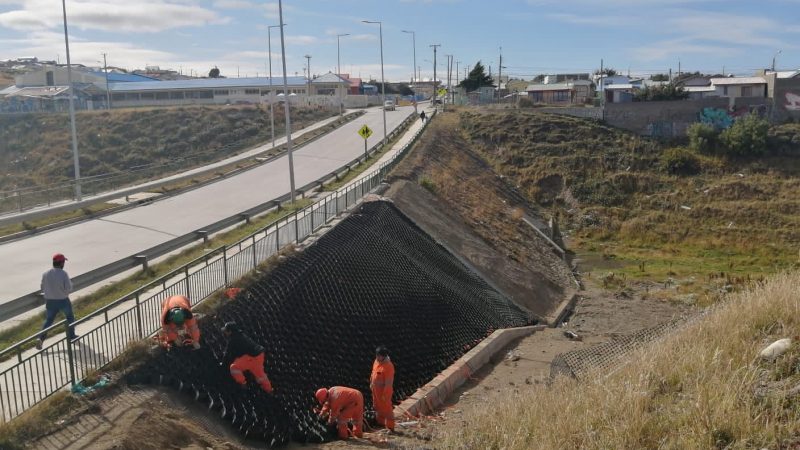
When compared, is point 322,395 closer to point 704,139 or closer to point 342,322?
point 342,322

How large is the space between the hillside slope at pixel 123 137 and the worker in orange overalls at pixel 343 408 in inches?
1452

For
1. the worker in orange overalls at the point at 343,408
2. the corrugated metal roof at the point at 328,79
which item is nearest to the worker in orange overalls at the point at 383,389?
the worker in orange overalls at the point at 343,408

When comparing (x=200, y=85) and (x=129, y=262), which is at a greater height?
(x=200, y=85)

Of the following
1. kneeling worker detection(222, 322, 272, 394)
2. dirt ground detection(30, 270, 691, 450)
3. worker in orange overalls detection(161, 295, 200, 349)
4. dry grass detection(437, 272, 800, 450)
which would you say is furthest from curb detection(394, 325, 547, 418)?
worker in orange overalls detection(161, 295, 200, 349)

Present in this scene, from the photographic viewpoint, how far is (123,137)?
5703 centimetres

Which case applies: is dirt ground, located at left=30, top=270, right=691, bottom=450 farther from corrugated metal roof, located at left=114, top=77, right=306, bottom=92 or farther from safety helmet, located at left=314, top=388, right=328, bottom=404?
corrugated metal roof, located at left=114, top=77, right=306, bottom=92

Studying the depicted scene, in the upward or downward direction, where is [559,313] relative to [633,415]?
downward

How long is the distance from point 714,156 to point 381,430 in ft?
137

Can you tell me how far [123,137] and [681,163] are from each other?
41.7 meters

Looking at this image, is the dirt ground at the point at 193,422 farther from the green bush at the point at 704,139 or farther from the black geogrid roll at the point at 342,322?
the green bush at the point at 704,139

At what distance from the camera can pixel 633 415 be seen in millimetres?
7973

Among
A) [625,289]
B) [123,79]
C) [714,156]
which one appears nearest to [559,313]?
[625,289]

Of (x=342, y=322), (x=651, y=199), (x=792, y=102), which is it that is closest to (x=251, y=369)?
(x=342, y=322)

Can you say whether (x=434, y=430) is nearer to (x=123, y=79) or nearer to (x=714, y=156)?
(x=714, y=156)
